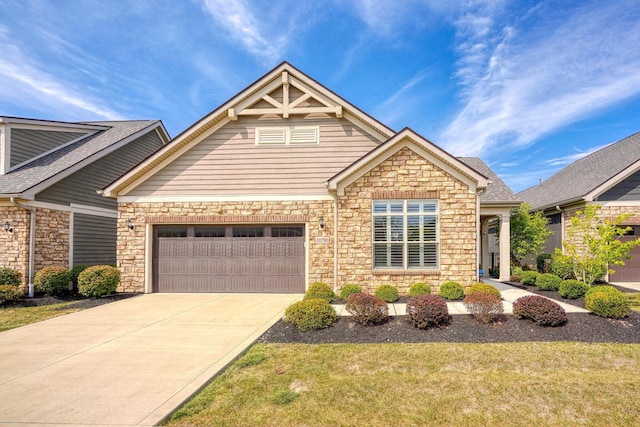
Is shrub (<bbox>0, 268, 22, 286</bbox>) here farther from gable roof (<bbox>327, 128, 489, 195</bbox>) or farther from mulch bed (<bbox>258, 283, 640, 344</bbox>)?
gable roof (<bbox>327, 128, 489, 195</bbox>)

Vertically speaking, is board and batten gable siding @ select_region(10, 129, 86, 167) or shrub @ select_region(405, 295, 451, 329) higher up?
board and batten gable siding @ select_region(10, 129, 86, 167)

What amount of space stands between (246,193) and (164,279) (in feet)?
14.5

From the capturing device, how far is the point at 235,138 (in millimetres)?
12805

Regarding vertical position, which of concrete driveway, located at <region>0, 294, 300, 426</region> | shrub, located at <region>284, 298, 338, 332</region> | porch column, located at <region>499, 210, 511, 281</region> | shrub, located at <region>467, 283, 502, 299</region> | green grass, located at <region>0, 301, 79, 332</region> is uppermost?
porch column, located at <region>499, 210, 511, 281</region>

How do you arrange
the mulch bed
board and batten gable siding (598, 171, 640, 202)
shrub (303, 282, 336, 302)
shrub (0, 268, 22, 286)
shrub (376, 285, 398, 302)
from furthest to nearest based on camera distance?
1. board and batten gable siding (598, 171, 640, 202)
2. shrub (0, 268, 22, 286)
3. shrub (376, 285, 398, 302)
4. shrub (303, 282, 336, 302)
5. the mulch bed

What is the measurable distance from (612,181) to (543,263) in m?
4.55

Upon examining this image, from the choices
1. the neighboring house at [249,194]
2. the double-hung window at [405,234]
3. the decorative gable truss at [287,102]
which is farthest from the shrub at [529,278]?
the decorative gable truss at [287,102]

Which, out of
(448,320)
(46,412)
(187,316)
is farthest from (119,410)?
(448,320)

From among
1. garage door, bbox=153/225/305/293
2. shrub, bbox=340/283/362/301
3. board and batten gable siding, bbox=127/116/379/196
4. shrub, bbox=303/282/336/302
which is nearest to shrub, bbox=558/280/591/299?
shrub, bbox=340/283/362/301

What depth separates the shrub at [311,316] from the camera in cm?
759

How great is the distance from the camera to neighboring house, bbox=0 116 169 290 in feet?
40.4

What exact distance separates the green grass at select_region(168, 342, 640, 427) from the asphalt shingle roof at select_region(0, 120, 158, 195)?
1178cm

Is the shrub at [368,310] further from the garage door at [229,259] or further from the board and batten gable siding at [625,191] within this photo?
the board and batten gable siding at [625,191]

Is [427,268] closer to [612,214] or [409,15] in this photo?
[409,15]
